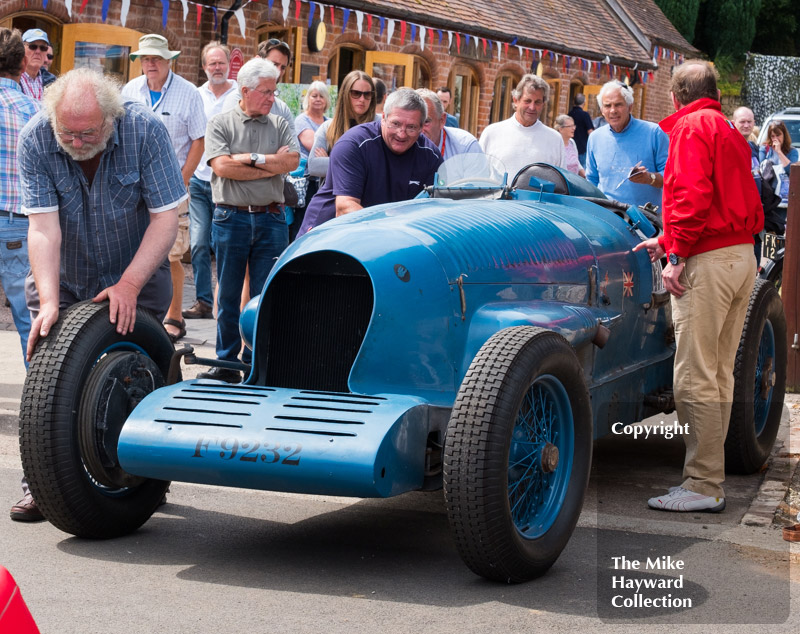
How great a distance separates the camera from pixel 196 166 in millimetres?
9789

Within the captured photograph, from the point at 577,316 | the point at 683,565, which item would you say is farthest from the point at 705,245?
the point at 683,565

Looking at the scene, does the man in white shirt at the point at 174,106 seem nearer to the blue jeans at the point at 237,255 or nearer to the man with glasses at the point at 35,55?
the man with glasses at the point at 35,55

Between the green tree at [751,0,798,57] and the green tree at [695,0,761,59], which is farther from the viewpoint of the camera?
the green tree at [751,0,798,57]

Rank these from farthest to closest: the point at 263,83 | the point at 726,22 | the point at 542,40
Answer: the point at 726,22
the point at 542,40
the point at 263,83

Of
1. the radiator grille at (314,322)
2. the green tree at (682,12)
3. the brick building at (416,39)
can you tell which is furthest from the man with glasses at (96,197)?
the green tree at (682,12)

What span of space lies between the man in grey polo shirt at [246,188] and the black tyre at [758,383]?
3088 millimetres

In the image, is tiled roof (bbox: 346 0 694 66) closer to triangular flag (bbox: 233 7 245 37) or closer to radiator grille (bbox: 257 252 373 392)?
triangular flag (bbox: 233 7 245 37)

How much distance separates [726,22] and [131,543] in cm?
5044

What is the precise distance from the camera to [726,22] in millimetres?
51656

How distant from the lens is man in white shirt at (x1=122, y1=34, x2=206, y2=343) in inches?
384

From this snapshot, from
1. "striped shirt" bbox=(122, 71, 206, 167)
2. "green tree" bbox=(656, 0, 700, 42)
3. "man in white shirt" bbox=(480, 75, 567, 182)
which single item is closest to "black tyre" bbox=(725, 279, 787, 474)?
"man in white shirt" bbox=(480, 75, 567, 182)

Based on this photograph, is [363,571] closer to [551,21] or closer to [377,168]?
[377,168]

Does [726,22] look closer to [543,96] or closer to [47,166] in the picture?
[543,96]

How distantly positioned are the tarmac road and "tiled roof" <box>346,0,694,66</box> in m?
14.1
